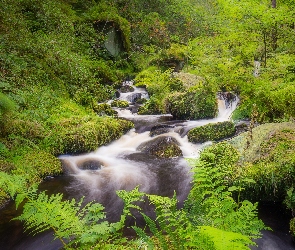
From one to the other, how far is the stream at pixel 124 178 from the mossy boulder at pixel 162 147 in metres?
0.18

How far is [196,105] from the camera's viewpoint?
12641mm

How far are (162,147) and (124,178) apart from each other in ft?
6.76

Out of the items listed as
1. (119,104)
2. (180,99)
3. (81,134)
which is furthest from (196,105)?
(81,134)

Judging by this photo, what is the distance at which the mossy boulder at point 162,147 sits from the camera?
375 inches

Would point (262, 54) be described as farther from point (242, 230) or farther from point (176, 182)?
point (242, 230)

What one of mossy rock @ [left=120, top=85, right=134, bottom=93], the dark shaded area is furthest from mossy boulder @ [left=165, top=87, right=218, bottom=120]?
the dark shaded area

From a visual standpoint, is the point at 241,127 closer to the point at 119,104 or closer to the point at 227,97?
the point at 227,97

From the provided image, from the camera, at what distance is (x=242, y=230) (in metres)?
3.20

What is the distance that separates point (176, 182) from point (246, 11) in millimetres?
4633

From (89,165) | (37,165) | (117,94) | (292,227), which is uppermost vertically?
(117,94)

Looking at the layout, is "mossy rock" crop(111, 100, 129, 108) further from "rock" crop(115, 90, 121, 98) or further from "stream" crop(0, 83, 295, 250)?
"stream" crop(0, 83, 295, 250)

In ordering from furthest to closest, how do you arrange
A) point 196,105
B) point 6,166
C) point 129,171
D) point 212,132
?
point 196,105
point 212,132
point 129,171
point 6,166

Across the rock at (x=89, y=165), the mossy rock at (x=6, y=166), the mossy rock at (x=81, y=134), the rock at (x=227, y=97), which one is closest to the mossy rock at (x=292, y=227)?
the rock at (x=89, y=165)

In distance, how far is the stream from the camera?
18.3 ft
